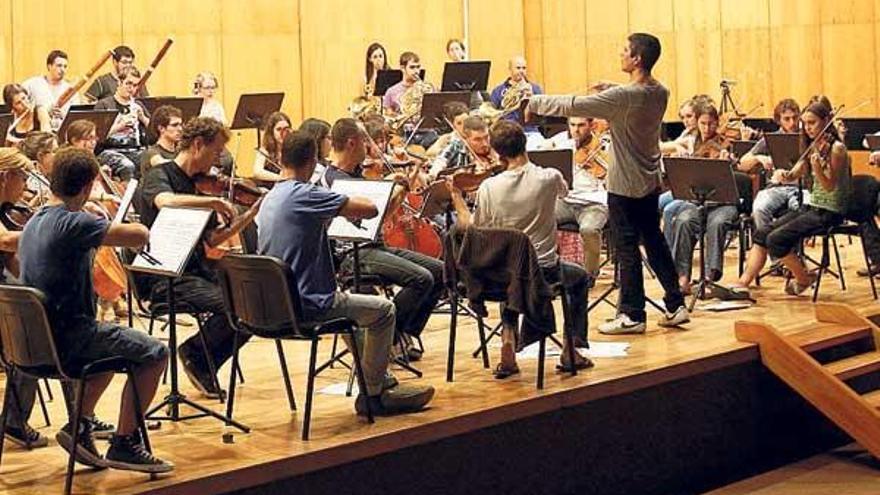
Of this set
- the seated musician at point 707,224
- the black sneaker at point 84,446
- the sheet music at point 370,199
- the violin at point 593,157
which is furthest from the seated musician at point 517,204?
the violin at point 593,157

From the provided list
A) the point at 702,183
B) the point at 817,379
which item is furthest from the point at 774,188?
the point at 817,379

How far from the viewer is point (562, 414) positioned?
21.9ft

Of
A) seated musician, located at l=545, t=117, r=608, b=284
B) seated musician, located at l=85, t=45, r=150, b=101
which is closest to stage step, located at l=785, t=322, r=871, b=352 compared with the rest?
seated musician, located at l=545, t=117, r=608, b=284

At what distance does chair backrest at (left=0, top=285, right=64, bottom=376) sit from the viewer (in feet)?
16.9

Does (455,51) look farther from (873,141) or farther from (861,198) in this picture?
(861,198)

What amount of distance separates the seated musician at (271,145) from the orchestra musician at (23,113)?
1852mm

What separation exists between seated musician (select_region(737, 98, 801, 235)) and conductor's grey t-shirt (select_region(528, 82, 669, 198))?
5.55 feet

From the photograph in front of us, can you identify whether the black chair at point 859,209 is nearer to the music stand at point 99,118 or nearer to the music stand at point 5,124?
the music stand at point 99,118

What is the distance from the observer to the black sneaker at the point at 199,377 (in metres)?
6.73

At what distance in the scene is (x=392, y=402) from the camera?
20.4ft

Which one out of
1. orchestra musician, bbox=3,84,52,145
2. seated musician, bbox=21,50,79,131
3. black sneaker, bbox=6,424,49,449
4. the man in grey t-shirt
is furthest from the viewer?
seated musician, bbox=21,50,79,131

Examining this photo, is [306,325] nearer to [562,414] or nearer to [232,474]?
[232,474]

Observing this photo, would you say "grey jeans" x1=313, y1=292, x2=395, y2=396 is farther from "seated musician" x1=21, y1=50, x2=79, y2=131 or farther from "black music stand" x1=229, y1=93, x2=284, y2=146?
"seated musician" x1=21, y1=50, x2=79, y2=131

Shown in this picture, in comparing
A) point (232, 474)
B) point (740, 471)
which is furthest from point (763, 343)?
point (232, 474)
